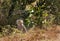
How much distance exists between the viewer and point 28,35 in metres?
8.40

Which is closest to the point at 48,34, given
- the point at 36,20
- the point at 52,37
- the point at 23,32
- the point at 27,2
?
the point at 52,37

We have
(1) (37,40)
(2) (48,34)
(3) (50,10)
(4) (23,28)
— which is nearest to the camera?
(1) (37,40)

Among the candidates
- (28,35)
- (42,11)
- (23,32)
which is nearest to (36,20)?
(42,11)

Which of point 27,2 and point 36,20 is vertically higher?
point 27,2

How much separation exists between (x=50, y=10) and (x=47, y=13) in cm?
33

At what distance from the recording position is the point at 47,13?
1077 cm

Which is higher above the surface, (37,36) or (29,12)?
(29,12)

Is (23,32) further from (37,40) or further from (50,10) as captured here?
(50,10)

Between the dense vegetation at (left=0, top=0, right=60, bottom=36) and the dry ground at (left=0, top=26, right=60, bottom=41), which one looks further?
the dense vegetation at (left=0, top=0, right=60, bottom=36)

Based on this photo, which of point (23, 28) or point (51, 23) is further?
point (51, 23)

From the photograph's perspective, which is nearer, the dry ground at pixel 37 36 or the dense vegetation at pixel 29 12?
the dry ground at pixel 37 36

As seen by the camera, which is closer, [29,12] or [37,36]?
[37,36]

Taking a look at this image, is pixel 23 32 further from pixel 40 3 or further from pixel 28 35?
pixel 40 3

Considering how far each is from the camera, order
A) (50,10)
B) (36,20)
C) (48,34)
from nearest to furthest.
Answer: (48,34) → (36,20) → (50,10)
